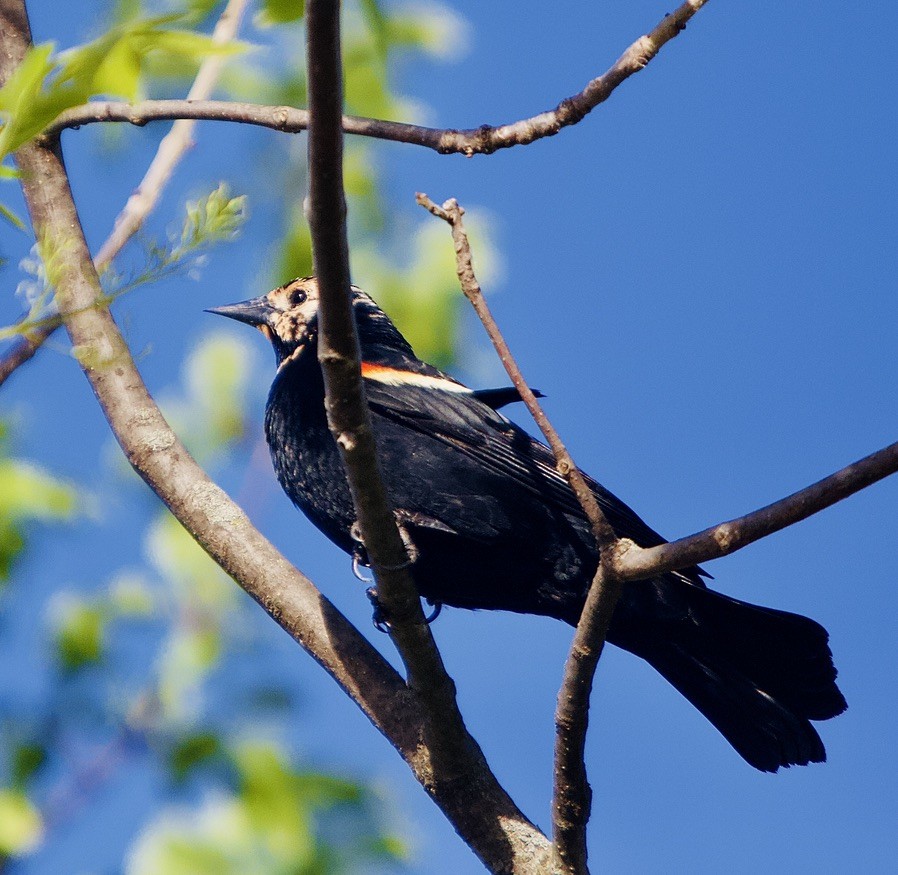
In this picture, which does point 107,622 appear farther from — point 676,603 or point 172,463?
point 676,603

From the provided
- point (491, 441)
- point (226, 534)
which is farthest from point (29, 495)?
point (491, 441)

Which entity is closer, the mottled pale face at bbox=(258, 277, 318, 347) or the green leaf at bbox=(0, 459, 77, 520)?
the green leaf at bbox=(0, 459, 77, 520)

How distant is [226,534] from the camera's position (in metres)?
2.53

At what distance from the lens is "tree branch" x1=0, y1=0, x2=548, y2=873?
90.0 inches

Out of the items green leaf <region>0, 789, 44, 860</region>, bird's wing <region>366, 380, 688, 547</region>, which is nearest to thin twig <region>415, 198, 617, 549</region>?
bird's wing <region>366, 380, 688, 547</region>

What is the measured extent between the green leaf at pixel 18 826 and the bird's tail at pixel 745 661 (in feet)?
4.75

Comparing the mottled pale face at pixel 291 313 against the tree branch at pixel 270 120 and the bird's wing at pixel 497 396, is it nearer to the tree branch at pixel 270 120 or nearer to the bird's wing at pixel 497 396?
the bird's wing at pixel 497 396

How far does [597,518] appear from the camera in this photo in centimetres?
194

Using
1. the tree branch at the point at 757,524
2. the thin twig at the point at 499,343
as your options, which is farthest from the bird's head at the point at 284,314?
the tree branch at the point at 757,524

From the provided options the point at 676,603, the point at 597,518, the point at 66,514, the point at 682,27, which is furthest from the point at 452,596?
the point at 682,27

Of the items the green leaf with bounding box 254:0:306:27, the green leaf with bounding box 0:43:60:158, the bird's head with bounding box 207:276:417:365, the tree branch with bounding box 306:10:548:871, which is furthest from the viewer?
the bird's head with bounding box 207:276:417:365

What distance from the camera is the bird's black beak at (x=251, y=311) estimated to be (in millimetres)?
4137

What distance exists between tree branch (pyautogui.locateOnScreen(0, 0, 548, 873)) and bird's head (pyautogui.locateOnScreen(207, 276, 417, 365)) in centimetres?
118

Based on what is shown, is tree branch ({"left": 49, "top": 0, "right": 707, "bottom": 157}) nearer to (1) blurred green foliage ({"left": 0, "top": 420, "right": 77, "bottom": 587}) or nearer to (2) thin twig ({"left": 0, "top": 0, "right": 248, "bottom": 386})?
(2) thin twig ({"left": 0, "top": 0, "right": 248, "bottom": 386})
